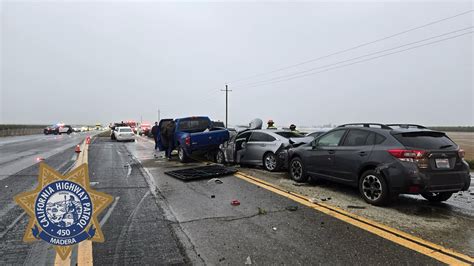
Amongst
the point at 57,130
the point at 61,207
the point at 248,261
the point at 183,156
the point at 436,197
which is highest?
the point at 61,207

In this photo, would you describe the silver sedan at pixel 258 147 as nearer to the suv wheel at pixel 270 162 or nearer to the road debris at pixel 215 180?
the suv wheel at pixel 270 162

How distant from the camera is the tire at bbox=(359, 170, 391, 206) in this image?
581 cm

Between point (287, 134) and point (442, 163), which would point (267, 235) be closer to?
point (442, 163)

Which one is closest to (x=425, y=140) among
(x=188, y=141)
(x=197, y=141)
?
(x=197, y=141)

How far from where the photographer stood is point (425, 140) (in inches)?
229

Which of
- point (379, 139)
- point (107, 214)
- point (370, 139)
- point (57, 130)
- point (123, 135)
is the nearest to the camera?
point (107, 214)

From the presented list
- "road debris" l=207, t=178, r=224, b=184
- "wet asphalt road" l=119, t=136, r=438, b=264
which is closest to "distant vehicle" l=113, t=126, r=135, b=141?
"road debris" l=207, t=178, r=224, b=184

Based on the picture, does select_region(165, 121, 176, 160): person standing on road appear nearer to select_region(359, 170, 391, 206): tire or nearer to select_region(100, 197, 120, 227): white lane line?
select_region(100, 197, 120, 227): white lane line

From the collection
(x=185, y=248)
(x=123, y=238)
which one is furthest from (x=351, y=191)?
(x=123, y=238)

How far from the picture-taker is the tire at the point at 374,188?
5.81 m

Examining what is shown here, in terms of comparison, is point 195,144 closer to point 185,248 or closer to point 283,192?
point 283,192

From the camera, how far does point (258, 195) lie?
6.87 m

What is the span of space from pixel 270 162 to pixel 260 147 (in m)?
0.69

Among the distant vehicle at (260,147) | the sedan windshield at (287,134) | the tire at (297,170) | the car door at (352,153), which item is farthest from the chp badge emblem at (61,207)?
the sedan windshield at (287,134)
